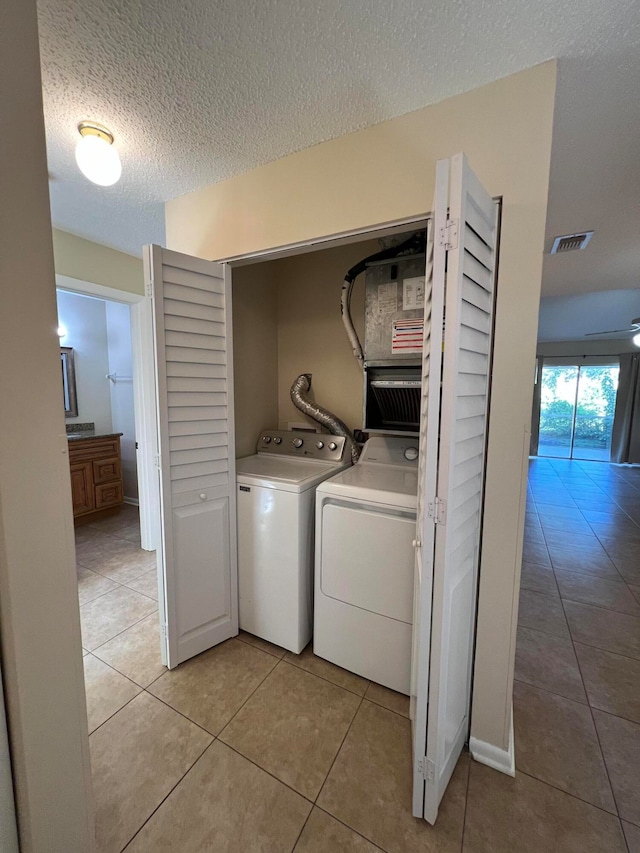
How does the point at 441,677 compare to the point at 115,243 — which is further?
the point at 115,243

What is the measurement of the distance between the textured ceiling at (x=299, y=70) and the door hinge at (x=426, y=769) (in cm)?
223

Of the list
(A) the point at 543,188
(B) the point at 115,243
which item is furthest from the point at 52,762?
(B) the point at 115,243

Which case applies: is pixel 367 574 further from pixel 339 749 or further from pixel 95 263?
pixel 95 263

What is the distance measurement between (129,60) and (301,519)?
187 cm

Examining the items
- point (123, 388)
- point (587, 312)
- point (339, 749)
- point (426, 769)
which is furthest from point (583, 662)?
point (123, 388)

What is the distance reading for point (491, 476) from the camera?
4.17ft

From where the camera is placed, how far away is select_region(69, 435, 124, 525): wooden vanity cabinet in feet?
11.7

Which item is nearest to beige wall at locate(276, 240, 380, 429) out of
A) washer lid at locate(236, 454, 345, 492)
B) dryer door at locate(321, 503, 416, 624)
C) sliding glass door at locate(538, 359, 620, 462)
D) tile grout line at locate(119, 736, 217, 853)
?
washer lid at locate(236, 454, 345, 492)

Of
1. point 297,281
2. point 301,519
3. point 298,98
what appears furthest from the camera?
point 297,281

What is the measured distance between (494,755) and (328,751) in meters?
0.65

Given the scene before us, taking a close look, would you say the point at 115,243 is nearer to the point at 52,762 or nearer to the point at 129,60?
the point at 129,60

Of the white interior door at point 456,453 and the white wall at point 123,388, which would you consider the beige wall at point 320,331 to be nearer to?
the white interior door at point 456,453

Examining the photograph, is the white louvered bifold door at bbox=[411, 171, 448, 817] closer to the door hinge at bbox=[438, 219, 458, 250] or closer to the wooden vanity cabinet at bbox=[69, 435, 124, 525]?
the door hinge at bbox=[438, 219, 458, 250]

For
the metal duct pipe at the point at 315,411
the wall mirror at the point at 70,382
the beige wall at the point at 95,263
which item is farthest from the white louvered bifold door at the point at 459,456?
the wall mirror at the point at 70,382
